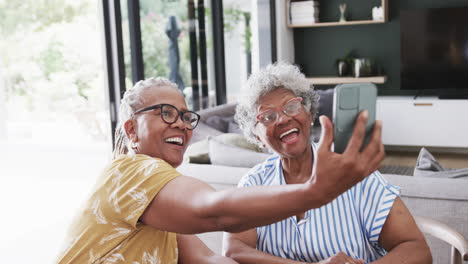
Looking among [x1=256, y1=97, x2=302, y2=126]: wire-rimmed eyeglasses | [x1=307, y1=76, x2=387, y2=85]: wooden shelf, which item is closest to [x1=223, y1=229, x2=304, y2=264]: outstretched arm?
[x1=256, y1=97, x2=302, y2=126]: wire-rimmed eyeglasses

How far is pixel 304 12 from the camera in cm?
614

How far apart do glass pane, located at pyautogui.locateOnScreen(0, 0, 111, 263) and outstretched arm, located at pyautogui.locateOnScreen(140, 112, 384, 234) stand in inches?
135

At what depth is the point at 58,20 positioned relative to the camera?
4.82 meters

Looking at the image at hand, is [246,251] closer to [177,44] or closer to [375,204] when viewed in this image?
[375,204]

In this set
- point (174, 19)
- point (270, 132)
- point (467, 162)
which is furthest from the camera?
point (467, 162)

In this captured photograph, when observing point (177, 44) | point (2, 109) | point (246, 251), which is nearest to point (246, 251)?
point (246, 251)

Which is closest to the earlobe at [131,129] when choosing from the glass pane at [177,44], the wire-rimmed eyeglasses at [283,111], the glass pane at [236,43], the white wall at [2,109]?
the wire-rimmed eyeglasses at [283,111]

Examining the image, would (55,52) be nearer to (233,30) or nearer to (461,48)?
(233,30)

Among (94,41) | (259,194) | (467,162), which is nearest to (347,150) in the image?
(259,194)

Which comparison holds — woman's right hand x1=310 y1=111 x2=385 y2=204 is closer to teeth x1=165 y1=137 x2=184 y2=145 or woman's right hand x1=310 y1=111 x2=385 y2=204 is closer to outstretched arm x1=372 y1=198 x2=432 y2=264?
teeth x1=165 y1=137 x2=184 y2=145

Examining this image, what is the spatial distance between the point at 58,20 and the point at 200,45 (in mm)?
1338

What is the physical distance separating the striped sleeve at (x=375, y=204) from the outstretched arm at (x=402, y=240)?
0.05 feet

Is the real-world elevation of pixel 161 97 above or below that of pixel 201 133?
above

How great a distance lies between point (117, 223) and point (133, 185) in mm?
99
